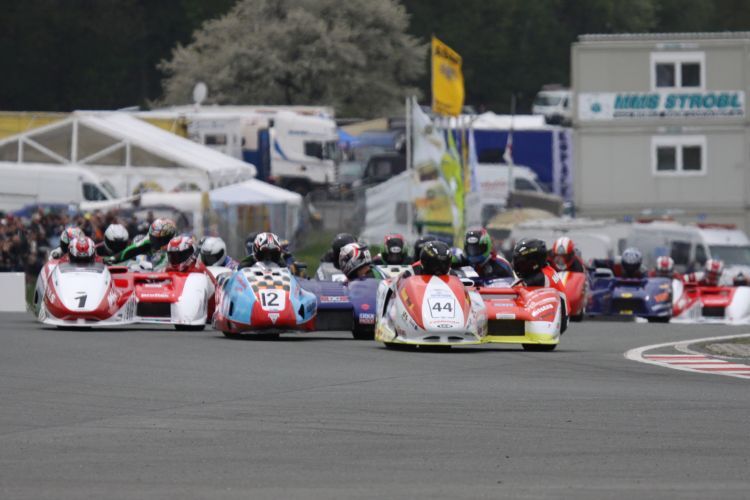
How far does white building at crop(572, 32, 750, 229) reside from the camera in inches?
1713

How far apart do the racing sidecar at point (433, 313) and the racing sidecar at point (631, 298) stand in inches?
470

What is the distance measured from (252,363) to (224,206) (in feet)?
74.2

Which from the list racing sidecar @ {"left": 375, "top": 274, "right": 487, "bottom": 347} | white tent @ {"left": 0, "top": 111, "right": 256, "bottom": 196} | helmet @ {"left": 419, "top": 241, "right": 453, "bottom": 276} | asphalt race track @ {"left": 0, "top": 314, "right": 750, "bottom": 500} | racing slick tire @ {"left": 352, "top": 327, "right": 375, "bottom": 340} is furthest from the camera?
white tent @ {"left": 0, "top": 111, "right": 256, "bottom": 196}

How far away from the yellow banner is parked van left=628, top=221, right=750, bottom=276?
15.9ft

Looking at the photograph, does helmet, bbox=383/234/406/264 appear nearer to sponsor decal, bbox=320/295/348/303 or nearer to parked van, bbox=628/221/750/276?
sponsor decal, bbox=320/295/348/303

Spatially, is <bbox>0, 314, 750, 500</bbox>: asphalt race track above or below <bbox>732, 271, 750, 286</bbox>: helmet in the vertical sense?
below

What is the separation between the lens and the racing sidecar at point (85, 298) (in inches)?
833

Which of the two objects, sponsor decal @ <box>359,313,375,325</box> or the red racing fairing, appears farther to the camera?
sponsor decal @ <box>359,313,375,325</box>

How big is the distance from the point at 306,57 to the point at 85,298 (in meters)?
50.4

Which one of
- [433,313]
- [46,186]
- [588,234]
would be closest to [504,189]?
[588,234]

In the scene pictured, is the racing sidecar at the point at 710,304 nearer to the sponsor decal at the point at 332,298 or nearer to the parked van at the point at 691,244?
the parked van at the point at 691,244

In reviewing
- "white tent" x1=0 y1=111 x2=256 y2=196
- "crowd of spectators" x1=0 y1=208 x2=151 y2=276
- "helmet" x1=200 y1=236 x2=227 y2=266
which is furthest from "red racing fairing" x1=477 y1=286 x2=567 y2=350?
"white tent" x1=0 y1=111 x2=256 y2=196

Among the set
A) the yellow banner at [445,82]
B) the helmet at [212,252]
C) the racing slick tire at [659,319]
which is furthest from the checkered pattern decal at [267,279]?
the yellow banner at [445,82]

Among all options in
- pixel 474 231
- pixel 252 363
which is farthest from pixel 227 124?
pixel 252 363
